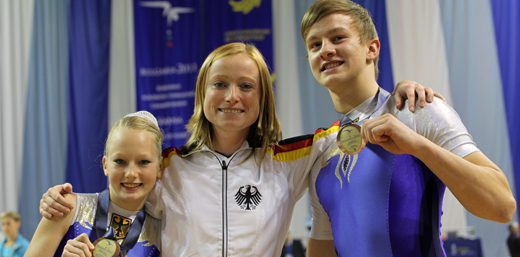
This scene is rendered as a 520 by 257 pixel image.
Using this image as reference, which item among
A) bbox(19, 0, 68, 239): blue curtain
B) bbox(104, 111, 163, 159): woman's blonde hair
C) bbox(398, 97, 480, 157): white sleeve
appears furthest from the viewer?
bbox(19, 0, 68, 239): blue curtain

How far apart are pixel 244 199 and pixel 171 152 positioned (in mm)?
515

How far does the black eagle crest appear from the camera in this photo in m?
2.12

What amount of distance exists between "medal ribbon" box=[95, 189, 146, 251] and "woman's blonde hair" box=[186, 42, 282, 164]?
476 mm

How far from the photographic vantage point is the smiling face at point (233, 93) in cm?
218

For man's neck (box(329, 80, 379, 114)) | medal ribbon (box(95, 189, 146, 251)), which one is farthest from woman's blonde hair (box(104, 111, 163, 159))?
man's neck (box(329, 80, 379, 114))

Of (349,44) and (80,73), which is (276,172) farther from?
(80,73)

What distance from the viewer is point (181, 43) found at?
1023cm

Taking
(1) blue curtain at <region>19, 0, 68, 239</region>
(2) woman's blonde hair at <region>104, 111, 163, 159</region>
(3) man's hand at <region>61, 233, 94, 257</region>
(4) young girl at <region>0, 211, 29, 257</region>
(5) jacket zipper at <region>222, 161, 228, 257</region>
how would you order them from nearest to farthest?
1. (3) man's hand at <region>61, 233, 94, 257</region>
2. (5) jacket zipper at <region>222, 161, 228, 257</region>
3. (2) woman's blonde hair at <region>104, 111, 163, 159</region>
4. (4) young girl at <region>0, 211, 29, 257</region>
5. (1) blue curtain at <region>19, 0, 68, 239</region>

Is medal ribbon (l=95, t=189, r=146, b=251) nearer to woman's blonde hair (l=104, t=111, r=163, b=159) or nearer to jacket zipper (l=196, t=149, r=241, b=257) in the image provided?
woman's blonde hair (l=104, t=111, r=163, b=159)

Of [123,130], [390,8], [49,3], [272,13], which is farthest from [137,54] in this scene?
[123,130]

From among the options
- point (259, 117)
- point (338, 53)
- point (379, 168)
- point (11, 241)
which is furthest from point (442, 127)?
point (11, 241)

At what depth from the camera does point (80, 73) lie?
1021 centimetres

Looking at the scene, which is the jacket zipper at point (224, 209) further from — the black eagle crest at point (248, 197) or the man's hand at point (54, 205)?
the man's hand at point (54, 205)

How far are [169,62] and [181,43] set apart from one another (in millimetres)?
553
